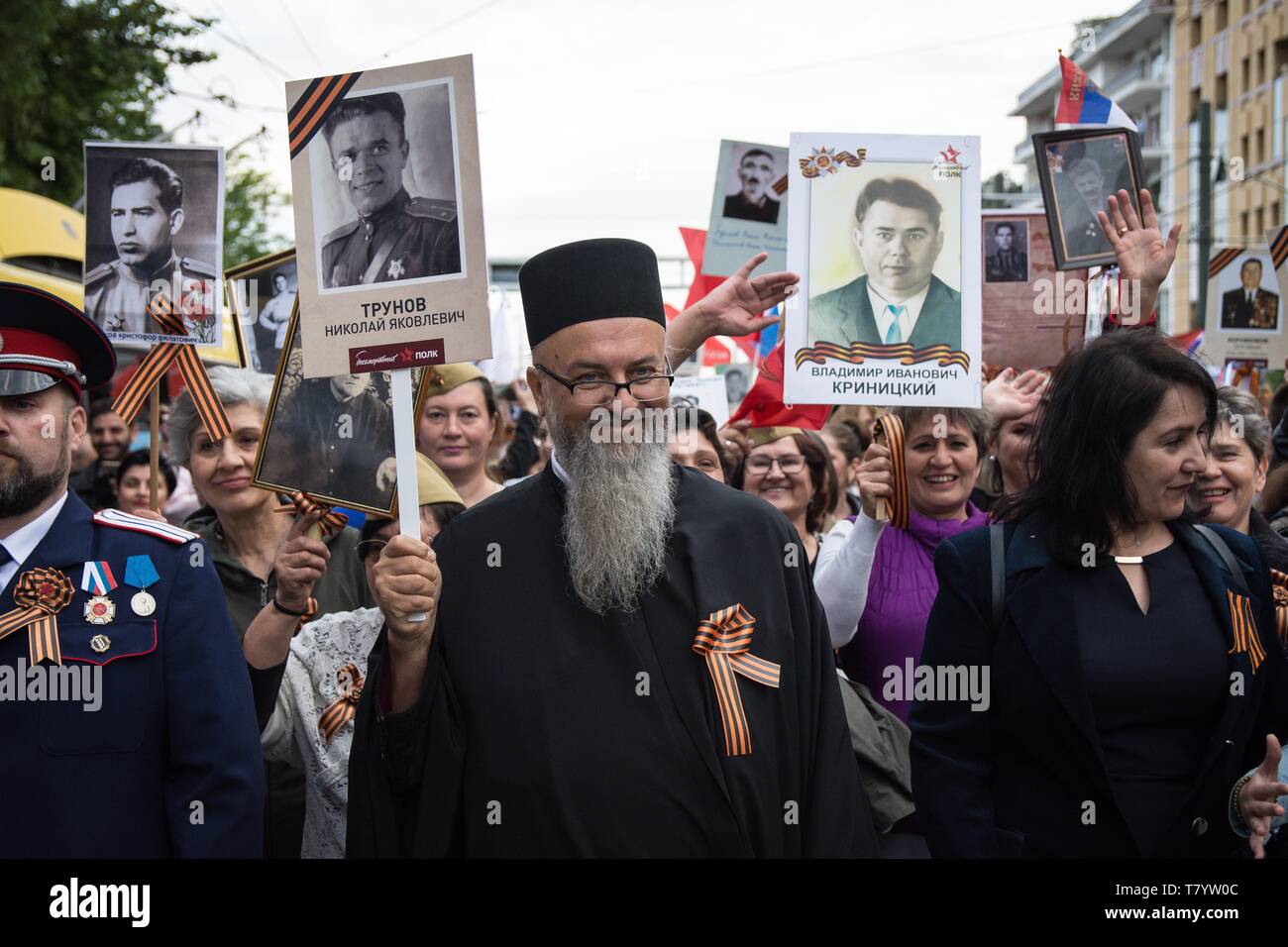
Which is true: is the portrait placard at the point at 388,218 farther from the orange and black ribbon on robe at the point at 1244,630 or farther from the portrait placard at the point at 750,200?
the portrait placard at the point at 750,200

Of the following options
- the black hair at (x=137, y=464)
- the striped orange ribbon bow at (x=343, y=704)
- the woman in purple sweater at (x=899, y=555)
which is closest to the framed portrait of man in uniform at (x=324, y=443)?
the striped orange ribbon bow at (x=343, y=704)

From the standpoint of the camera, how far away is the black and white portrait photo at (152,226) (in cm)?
498

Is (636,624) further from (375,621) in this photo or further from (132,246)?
(132,246)

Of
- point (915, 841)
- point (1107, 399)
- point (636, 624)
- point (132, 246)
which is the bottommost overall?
point (915, 841)

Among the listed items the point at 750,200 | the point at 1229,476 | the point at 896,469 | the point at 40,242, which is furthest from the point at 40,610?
the point at 40,242

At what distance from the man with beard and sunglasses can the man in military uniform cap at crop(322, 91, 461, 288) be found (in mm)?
424

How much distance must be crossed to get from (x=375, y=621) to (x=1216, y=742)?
2171mm

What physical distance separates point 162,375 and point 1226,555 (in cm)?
341

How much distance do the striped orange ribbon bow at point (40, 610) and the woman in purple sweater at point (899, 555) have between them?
1956mm

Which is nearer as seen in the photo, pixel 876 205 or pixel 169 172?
pixel 876 205

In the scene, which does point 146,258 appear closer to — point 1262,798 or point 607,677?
point 607,677

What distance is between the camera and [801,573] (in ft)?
10.5

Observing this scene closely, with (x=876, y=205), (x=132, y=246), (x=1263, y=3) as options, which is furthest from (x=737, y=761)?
(x=1263, y=3)

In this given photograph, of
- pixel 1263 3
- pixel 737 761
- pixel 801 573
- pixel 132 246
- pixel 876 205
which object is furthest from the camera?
pixel 1263 3
